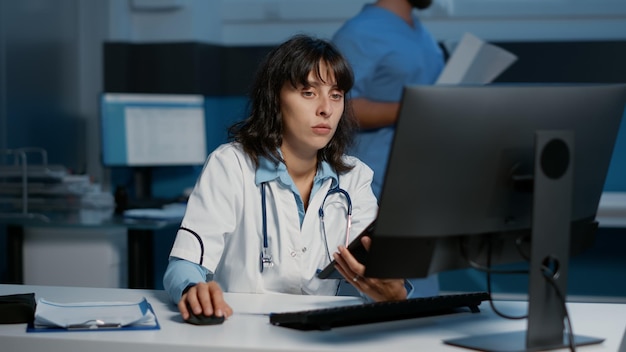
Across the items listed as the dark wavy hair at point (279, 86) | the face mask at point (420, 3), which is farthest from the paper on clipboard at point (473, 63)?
the dark wavy hair at point (279, 86)

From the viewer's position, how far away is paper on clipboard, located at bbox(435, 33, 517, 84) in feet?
10.8

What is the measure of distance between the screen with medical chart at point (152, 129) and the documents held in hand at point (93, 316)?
251 cm

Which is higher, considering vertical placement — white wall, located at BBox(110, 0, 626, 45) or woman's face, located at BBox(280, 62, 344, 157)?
white wall, located at BBox(110, 0, 626, 45)

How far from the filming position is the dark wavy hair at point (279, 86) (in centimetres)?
204

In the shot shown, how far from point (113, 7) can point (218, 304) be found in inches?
126

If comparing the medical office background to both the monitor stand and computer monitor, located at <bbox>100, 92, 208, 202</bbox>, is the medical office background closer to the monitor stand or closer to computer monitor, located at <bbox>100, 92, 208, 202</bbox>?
computer monitor, located at <bbox>100, 92, 208, 202</bbox>

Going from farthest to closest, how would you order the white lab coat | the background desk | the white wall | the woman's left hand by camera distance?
the white wall, the background desk, the white lab coat, the woman's left hand

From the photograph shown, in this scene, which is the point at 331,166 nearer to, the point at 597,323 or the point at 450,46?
the point at 597,323

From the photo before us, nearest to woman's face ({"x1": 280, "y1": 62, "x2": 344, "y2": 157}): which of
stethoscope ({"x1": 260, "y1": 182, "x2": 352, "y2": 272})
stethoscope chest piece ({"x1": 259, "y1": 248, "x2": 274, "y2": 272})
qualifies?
stethoscope ({"x1": 260, "y1": 182, "x2": 352, "y2": 272})

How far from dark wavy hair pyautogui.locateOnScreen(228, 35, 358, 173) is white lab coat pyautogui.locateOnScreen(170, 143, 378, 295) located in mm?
56

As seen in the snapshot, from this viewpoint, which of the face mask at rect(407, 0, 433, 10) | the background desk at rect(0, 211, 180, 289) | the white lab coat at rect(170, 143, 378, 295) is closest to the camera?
the white lab coat at rect(170, 143, 378, 295)

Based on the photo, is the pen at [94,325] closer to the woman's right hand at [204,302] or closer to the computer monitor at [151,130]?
the woman's right hand at [204,302]

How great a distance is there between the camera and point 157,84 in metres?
4.43

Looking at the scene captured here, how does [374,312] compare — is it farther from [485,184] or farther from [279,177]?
[279,177]
